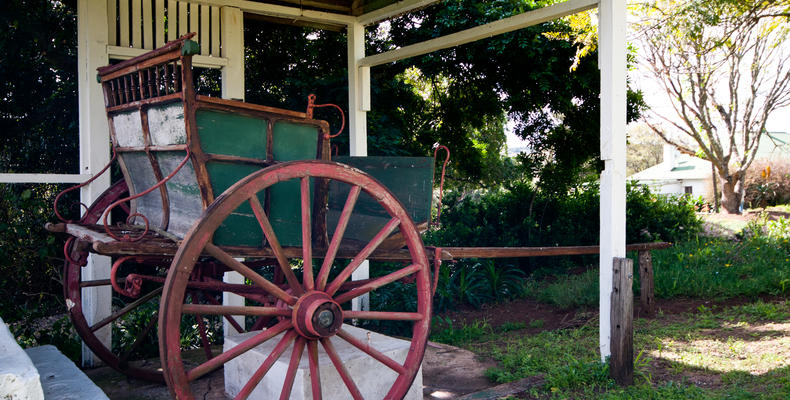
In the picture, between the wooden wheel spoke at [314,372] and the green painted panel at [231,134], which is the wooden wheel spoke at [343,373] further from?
the green painted panel at [231,134]

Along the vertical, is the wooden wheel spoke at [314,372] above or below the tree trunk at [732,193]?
below

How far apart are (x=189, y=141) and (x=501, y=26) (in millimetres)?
2634

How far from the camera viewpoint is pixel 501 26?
4434 millimetres

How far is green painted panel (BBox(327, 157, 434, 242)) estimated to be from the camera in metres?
3.58

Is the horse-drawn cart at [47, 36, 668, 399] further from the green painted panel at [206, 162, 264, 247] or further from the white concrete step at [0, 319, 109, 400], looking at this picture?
the white concrete step at [0, 319, 109, 400]

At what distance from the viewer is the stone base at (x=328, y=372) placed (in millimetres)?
3076

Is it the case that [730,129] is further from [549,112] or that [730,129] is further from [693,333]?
[693,333]

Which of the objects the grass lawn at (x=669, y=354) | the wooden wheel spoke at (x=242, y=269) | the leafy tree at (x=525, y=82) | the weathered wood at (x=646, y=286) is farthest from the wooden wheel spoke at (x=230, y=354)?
the leafy tree at (x=525, y=82)

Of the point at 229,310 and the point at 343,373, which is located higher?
the point at 229,310

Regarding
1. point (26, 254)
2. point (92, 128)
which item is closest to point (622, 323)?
point (92, 128)

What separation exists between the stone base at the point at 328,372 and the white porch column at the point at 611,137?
139cm

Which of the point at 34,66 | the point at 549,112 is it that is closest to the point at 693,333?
the point at 549,112

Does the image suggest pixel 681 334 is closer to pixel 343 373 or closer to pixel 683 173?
pixel 343 373

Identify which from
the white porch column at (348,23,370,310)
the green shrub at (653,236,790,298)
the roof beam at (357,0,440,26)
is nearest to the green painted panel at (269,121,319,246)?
the roof beam at (357,0,440,26)
